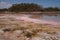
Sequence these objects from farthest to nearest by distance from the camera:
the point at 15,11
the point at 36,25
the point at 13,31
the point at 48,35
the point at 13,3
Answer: the point at 15,11
the point at 13,3
the point at 36,25
the point at 13,31
the point at 48,35

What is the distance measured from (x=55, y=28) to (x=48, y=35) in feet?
1.19

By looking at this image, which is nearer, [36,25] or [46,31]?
[46,31]

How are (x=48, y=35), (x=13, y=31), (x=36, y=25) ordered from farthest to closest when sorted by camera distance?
(x=36, y=25) → (x=13, y=31) → (x=48, y=35)

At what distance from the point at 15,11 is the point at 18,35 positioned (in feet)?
6.92

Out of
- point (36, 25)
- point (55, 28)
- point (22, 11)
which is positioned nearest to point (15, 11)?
point (22, 11)

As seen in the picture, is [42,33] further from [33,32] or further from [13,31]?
[13,31]

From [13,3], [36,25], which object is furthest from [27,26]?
[13,3]

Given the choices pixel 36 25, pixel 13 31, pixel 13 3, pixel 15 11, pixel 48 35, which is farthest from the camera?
pixel 15 11

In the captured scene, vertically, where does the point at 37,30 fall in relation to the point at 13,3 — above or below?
below

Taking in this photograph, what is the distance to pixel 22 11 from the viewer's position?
5070mm

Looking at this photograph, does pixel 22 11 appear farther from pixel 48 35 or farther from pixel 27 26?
pixel 48 35

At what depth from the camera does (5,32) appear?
299 cm

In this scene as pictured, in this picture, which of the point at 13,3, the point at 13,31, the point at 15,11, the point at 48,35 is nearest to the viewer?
the point at 48,35

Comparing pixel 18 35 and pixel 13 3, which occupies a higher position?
pixel 13 3
